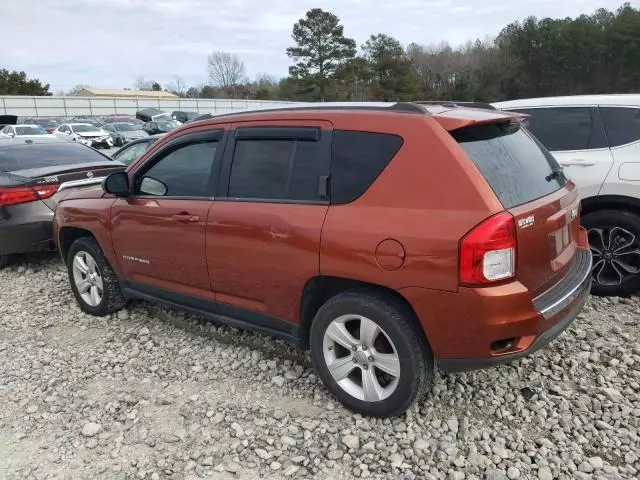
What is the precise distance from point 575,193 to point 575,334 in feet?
3.77

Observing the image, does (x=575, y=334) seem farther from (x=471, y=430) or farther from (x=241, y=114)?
(x=241, y=114)

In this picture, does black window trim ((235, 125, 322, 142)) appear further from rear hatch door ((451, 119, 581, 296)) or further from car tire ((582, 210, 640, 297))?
car tire ((582, 210, 640, 297))

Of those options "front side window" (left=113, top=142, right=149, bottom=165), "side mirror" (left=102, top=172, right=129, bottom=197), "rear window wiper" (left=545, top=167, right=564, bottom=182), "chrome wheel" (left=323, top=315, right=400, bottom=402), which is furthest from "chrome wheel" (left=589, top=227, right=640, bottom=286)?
"front side window" (left=113, top=142, right=149, bottom=165)

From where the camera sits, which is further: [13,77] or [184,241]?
[13,77]

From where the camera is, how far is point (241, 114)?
11.6 feet

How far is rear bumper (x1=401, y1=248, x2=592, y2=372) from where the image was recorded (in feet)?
8.22

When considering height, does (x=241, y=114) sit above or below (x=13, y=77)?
below

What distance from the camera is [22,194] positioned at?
19.5ft

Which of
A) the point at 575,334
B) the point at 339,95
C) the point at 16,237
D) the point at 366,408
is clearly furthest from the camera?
the point at 339,95

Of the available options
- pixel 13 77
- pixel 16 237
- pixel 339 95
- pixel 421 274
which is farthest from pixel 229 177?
pixel 13 77

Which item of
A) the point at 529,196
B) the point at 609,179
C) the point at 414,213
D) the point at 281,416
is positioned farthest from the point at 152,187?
the point at 609,179

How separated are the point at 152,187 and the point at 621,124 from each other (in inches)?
159

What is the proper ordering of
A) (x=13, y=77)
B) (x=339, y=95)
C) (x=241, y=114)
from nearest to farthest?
(x=241, y=114) < (x=339, y=95) < (x=13, y=77)

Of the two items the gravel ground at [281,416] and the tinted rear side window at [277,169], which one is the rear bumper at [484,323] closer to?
the gravel ground at [281,416]
